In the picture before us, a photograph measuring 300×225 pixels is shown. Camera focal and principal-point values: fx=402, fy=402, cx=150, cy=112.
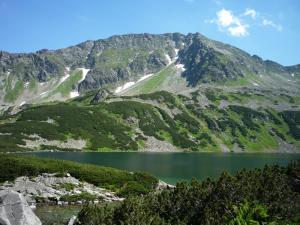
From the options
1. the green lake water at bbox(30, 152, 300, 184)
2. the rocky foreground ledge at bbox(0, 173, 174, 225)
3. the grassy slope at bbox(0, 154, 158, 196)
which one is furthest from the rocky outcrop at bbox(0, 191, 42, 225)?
the green lake water at bbox(30, 152, 300, 184)

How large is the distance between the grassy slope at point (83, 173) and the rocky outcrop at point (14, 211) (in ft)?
97.0

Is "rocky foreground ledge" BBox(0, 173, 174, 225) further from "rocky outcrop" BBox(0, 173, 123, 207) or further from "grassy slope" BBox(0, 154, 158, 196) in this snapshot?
"grassy slope" BBox(0, 154, 158, 196)

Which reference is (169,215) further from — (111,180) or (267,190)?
(111,180)

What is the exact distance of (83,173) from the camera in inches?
2611

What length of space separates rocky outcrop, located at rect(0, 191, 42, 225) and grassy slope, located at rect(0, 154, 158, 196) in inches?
1163

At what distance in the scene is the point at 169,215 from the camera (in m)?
34.1

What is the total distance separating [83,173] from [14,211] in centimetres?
3487

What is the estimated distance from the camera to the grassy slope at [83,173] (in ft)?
207

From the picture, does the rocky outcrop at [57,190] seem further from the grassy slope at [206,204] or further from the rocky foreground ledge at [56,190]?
the grassy slope at [206,204]

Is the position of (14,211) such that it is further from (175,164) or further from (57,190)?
(175,164)

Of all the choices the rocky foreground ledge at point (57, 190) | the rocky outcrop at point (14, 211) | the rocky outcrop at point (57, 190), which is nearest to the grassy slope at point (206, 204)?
the rocky outcrop at point (14, 211)

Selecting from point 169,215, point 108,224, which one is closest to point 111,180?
point 169,215

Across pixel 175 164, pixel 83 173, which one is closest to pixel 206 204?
pixel 83 173

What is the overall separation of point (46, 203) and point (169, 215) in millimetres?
23578
